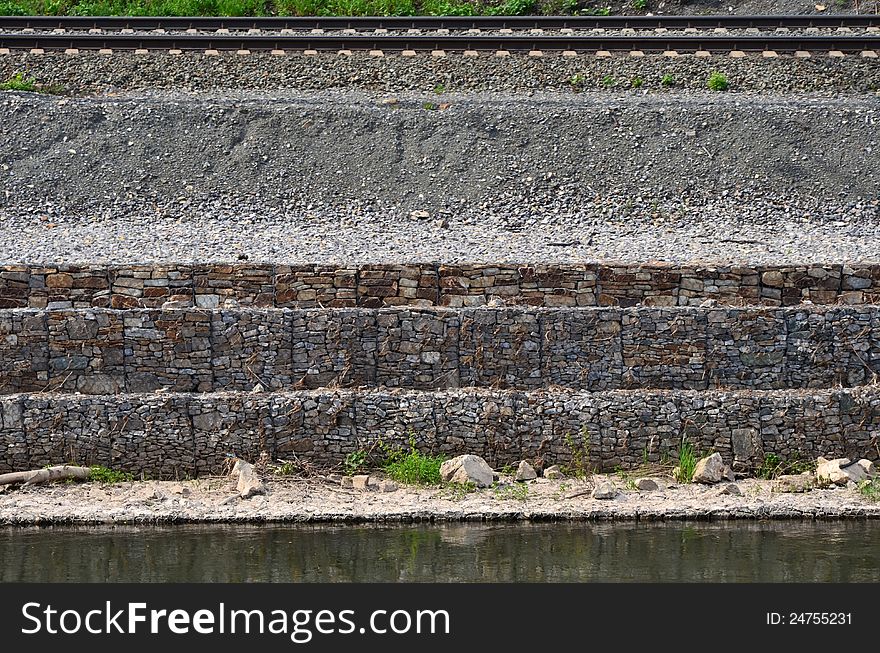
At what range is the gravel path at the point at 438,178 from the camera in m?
16.9

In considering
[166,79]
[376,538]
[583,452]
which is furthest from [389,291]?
[166,79]

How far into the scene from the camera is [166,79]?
21.3 meters

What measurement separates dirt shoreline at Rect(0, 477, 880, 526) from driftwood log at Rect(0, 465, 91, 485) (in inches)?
5.5

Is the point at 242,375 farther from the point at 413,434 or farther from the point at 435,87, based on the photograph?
the point at 435,87

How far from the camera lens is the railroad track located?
856 inches

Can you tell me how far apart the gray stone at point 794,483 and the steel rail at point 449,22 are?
12.9 meters

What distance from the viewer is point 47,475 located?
1256 cm

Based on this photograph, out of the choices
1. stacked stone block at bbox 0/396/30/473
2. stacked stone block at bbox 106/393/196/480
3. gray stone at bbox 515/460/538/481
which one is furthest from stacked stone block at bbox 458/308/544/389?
stacked stone block at bbox 0/396/30/473

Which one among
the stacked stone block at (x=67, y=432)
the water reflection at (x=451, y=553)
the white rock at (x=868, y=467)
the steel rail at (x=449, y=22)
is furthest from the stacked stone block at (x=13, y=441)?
the steel rail at (x=449, y=22)

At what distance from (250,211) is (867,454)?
10.2 meters

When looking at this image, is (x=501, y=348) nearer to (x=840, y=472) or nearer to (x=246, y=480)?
(x=246, y=480)

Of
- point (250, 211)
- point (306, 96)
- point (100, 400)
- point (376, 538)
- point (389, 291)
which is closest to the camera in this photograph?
point (376, 538)

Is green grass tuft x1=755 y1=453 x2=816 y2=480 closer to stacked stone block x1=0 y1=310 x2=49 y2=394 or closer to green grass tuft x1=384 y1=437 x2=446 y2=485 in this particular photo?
green grass tuft x1=384 y1=437 x2=446 y2=485

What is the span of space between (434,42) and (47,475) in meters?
12.6
